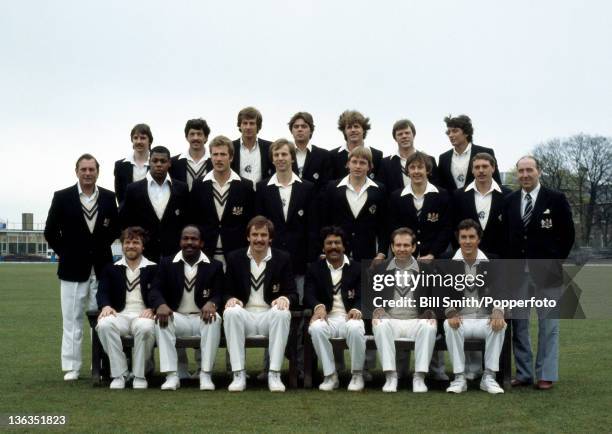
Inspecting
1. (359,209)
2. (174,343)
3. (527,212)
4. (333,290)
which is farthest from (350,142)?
(174,343)

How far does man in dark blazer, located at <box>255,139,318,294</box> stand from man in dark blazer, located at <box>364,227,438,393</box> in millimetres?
929

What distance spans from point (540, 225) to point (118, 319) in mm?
4474

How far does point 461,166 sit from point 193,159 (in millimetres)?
3120

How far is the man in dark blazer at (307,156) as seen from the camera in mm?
10086

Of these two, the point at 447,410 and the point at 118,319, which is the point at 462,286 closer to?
the point at 447,410

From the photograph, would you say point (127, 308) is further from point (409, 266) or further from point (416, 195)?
point (416, 195)

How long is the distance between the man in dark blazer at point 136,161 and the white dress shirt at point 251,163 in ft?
3.63

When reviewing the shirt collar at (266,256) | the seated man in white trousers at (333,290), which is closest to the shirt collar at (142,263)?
the shirt collar at (266,256)

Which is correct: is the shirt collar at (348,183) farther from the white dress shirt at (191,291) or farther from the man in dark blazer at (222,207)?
the white dress shirt at (191,291)

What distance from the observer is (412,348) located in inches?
345

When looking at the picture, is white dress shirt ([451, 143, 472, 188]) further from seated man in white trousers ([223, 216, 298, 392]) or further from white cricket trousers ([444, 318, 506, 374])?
seated man in white trousers ([223, 216, 298, 392])

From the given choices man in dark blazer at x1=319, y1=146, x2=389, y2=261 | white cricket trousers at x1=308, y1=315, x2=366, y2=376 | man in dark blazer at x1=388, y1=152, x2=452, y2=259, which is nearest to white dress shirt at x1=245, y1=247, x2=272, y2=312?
white cricket trousers at x1=308, y1=315, x2=366, y2=376

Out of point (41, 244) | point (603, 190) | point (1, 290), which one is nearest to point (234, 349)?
point (1, 290)

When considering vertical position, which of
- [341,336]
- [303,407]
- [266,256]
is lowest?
[303,407]
